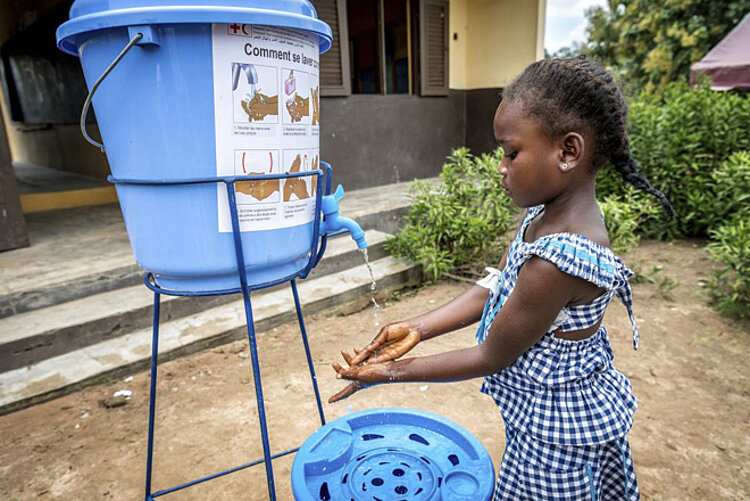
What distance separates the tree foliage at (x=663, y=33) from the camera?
44.7 feet

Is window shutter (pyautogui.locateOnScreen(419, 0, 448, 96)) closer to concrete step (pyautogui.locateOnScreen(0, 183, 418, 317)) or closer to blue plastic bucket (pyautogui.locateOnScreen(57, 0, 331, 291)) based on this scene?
concrete step (pyautogui.locateOnScreen(0, 183, 418, 317))

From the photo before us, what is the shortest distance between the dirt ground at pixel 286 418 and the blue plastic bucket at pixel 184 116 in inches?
45.9

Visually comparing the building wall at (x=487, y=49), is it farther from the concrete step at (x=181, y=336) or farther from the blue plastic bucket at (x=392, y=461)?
the blue plastic bucket at (x=392, y=461)

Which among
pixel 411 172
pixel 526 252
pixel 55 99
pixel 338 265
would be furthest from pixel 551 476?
pixel 55 99

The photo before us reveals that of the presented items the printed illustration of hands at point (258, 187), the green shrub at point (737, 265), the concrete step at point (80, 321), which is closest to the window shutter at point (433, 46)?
the green shrub at point (737, 265)

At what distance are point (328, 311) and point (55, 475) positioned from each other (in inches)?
74.3

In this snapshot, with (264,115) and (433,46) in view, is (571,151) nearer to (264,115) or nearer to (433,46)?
(264,115)

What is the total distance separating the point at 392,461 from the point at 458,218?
9.26 feet

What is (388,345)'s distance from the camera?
126 cm

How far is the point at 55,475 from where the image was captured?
201cm

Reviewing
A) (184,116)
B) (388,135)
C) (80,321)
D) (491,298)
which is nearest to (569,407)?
(491,298)

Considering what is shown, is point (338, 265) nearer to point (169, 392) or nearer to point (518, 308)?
→ point (169, 392)

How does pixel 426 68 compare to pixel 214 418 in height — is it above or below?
above

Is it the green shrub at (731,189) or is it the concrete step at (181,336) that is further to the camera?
the green shrub at (731,189)
